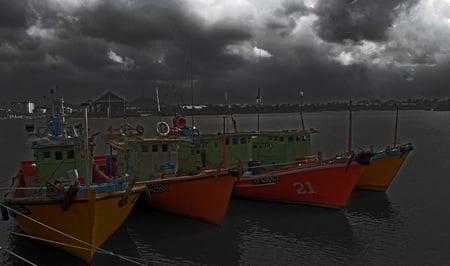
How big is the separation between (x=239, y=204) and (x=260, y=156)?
5.11m

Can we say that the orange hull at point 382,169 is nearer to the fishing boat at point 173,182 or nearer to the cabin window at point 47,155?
the fishing boat at point 173,182

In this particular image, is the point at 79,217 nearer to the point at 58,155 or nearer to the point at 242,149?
the point at 58,155

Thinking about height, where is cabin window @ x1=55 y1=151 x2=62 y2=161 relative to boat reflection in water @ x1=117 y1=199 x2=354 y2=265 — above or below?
above

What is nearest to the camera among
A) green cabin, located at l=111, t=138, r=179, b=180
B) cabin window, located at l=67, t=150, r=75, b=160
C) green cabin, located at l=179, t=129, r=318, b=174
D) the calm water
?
the calm water

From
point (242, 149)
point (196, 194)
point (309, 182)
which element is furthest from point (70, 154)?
point (309, 182)

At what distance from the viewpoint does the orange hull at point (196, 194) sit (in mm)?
21922

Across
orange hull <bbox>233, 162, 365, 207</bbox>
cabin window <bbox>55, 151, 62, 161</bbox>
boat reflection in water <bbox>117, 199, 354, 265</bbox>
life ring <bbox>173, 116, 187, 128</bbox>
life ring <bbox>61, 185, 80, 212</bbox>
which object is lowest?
boat reflection in water <bbox>117, 199, 354, 265</bbox>

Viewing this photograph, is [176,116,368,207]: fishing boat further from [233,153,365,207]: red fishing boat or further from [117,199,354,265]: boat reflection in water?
[117,199,354,265]: boat reflection in water

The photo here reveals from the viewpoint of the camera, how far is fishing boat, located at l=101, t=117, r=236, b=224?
72.2 feet

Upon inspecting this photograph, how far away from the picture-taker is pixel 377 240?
2122cm

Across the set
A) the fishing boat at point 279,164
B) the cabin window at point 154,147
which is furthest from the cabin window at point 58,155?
the fishing boat at point 279,164

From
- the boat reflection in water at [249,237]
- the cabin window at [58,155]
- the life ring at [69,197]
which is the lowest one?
the boat reflection in water at [249,237]

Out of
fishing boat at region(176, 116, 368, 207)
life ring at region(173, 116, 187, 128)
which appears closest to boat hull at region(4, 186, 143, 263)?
fishing boat at region(176, 116, 368, 207)

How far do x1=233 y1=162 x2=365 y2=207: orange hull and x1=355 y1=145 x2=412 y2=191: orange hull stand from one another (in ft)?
20.9
